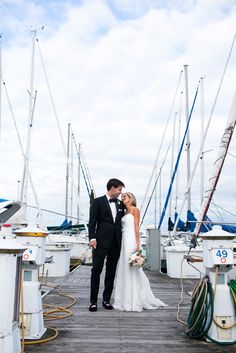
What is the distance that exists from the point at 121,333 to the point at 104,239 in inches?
57.2

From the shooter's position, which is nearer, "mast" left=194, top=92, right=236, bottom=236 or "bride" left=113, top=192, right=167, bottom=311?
"bride" left=113, top=192, right=167, bottom=311

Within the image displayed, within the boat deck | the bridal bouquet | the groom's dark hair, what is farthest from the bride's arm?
the boat deck

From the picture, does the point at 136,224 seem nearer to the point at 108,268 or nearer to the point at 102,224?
the point at 102,224

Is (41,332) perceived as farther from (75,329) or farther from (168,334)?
(168,334)

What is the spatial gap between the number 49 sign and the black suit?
181 centimetres

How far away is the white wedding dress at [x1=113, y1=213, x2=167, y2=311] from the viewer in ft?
16.8

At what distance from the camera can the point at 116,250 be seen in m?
5.24

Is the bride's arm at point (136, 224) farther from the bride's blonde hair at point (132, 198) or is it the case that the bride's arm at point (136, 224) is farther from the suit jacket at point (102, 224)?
the suit jacket at point (102, 224)

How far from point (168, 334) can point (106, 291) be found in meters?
1.50

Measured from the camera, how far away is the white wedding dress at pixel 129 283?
16.8ft

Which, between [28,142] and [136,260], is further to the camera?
[28,142]

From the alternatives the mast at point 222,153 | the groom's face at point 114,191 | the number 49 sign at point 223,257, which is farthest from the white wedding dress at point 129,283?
the mast at point 222,153

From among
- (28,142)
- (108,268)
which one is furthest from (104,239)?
(28,142)

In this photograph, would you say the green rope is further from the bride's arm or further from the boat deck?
the bride's arm
